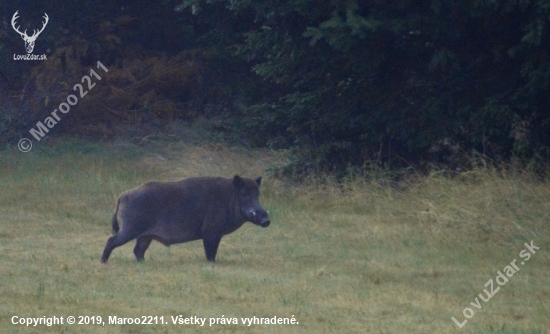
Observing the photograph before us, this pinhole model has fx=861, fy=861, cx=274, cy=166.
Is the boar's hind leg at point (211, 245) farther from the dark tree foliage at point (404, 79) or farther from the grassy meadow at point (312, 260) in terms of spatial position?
the dark tree foliage at point (404, 79)

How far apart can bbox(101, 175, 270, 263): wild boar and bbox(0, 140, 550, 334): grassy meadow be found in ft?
1.08

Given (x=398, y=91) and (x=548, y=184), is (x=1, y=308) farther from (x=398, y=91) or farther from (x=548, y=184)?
(x=398, y=91)

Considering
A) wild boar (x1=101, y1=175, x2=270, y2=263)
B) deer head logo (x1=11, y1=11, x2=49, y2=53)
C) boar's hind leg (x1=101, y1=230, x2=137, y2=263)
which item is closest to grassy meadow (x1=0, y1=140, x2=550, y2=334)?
boar's hind leg (x1=101, y1=230, x2=137, y2=263)

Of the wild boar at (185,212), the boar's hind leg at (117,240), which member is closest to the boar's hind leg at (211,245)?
the wild boar at (185,212)

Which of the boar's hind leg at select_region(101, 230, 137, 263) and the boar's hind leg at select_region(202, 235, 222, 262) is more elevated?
the boar's hind leg at select_region(101, 230, 137, 263)

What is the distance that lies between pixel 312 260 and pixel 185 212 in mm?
1661

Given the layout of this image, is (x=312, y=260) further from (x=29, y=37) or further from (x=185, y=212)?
(x=29, y=37)

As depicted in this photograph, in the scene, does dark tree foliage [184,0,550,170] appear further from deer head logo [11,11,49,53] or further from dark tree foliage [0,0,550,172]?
deer head logo [11,11,49,53]

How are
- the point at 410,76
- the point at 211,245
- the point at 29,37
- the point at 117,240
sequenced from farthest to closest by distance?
the point at 29,37 → the point at 410,76 → the point at 211,245 → the point at 117,240

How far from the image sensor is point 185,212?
1005 cm

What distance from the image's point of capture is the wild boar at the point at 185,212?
9.88 metres

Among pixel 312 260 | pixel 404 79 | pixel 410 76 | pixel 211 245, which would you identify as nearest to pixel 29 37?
pixel 404 79

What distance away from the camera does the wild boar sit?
9883 millimetres

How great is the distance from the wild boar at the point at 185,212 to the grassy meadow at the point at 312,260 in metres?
0.33
